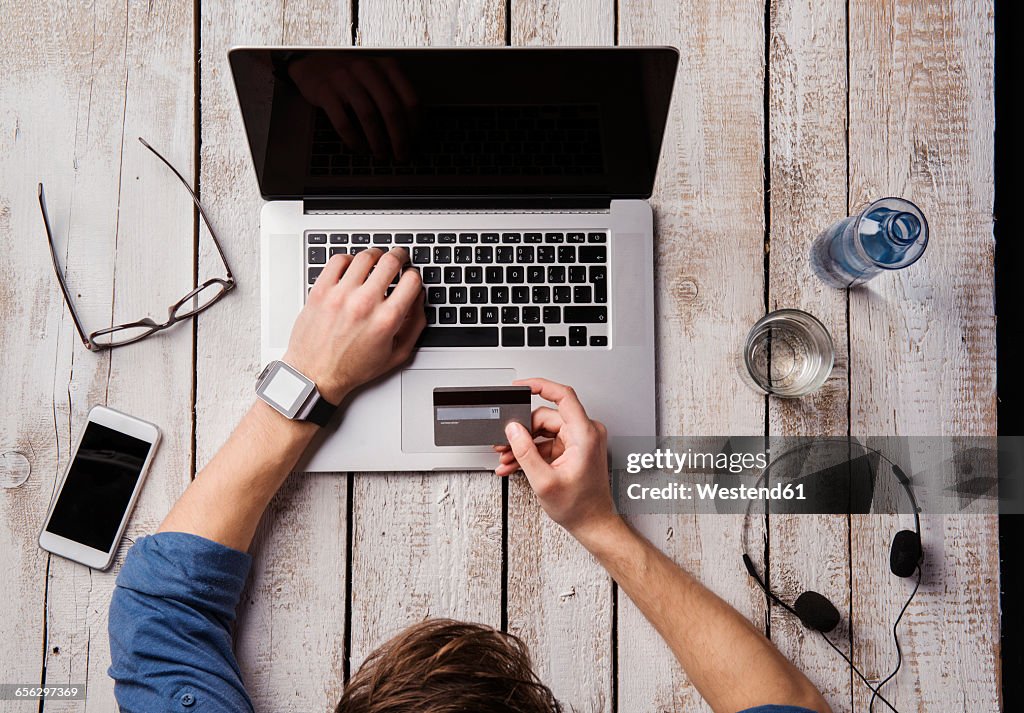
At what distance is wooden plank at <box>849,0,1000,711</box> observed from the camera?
34.2 inches

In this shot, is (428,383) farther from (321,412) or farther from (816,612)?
(816,612)

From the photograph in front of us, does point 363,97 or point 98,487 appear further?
point 98,487

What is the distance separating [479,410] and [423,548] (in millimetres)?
216

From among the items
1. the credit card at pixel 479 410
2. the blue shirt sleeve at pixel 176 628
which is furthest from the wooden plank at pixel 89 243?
the credit card at pixel 479 410

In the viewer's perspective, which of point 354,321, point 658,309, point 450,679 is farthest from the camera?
point 658,309

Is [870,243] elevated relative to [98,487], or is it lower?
elevated

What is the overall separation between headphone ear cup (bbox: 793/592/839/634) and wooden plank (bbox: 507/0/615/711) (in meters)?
0.24

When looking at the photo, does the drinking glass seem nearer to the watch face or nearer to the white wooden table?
the white wooden table

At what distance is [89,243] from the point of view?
0.88 metres

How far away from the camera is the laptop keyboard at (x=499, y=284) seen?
0.82 m

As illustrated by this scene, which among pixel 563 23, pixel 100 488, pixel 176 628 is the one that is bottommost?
pixel 176 628

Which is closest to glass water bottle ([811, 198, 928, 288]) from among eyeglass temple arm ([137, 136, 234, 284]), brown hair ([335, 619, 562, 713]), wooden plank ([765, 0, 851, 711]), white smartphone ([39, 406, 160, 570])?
wooden plank ([765, 0, 851, 711])

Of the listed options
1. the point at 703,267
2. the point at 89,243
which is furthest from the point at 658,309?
the point at 89,243

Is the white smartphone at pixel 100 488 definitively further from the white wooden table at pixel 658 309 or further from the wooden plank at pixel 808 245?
the wooden plank at pixel 808 245
